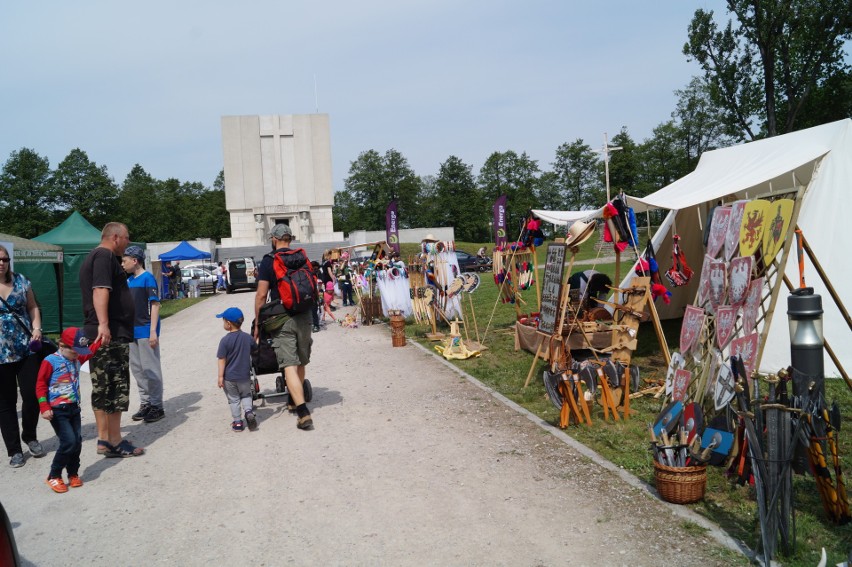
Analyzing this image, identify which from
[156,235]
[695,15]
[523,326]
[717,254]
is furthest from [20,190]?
[717,254]

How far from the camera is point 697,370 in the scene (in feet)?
17.9

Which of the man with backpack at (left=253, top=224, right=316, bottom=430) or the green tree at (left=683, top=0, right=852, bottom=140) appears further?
the green tree at (left=683, top=0, right=852, bottom=140)

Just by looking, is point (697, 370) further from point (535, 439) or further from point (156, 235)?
point (156, 235)

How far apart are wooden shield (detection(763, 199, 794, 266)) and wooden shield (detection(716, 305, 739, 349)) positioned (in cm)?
45

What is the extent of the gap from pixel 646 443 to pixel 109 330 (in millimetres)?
4698

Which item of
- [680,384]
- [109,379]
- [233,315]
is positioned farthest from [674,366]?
[109,379]

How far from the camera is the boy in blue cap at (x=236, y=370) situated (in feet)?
20.5

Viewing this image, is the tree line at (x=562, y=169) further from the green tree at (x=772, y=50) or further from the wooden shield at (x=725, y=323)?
the wooden shield at (x=725, y=323)

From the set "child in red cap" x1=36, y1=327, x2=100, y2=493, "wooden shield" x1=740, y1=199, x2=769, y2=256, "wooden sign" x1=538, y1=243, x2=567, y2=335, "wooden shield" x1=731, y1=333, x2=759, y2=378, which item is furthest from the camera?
"wooden sign" x1=538, y1=243, x2=567, y2=335

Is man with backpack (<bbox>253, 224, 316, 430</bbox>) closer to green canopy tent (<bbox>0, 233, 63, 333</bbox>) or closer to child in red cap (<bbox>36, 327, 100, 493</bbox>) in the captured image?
child in red cap (<bbox>36, 327, 100, 493</bbox>)

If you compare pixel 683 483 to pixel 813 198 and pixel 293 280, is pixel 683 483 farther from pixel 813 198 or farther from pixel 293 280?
pixel 813 198

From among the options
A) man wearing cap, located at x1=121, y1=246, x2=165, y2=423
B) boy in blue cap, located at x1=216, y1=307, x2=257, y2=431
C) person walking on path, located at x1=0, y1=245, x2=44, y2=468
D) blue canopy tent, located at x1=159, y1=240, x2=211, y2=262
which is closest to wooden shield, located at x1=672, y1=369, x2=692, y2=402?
boy in blue cap, located at x1=216, y1=307, x2=257, y2=431

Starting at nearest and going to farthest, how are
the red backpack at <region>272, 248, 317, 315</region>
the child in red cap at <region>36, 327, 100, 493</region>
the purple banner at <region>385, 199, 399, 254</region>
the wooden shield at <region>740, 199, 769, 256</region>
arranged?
the child in red cap at <region>36, 327, 100, 493</region> < the wooden shield at <region>740, 199, 769, 256</region> < the red backpack at <region>272, 248, 317, 315</region> < the purple banner at <region>385, 199, 399, 254</region>

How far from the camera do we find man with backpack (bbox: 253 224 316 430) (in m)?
6.24
